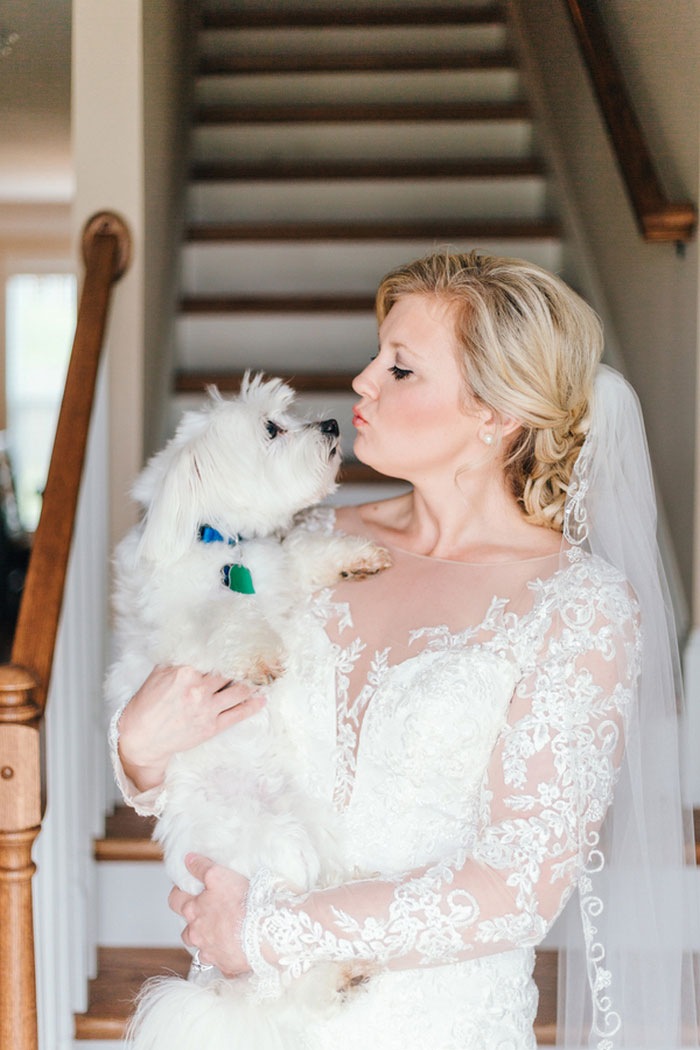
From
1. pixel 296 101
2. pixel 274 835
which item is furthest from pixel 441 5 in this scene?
pixel 274 835

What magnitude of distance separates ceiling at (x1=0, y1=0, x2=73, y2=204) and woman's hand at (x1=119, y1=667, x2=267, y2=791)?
403 cm

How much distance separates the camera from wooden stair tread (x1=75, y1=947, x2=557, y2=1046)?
81.2 inches

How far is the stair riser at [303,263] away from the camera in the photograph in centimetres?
390

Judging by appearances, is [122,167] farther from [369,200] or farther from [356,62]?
[356,62]

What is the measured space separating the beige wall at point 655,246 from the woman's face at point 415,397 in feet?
3.93

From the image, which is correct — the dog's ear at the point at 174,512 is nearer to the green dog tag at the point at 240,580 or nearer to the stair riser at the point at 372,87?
the green dog tag at the point at 240,580

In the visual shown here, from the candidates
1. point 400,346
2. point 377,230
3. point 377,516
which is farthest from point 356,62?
point 400,346

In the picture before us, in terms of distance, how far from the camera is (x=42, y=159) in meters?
7.21

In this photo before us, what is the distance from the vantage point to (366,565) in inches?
64.8

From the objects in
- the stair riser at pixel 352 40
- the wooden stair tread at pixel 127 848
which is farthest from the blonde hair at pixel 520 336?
Answer: the stair riser at pixel 352 40

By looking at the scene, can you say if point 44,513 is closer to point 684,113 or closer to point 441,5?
point 684,113

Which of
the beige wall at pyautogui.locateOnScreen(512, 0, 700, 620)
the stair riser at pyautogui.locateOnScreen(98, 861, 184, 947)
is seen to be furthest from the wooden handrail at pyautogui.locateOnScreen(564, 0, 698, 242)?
the stair riser at pyautogui.locateOnScreen(98, 861, 184, 947)

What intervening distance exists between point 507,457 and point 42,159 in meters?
6.60

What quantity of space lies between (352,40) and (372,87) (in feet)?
1.11
